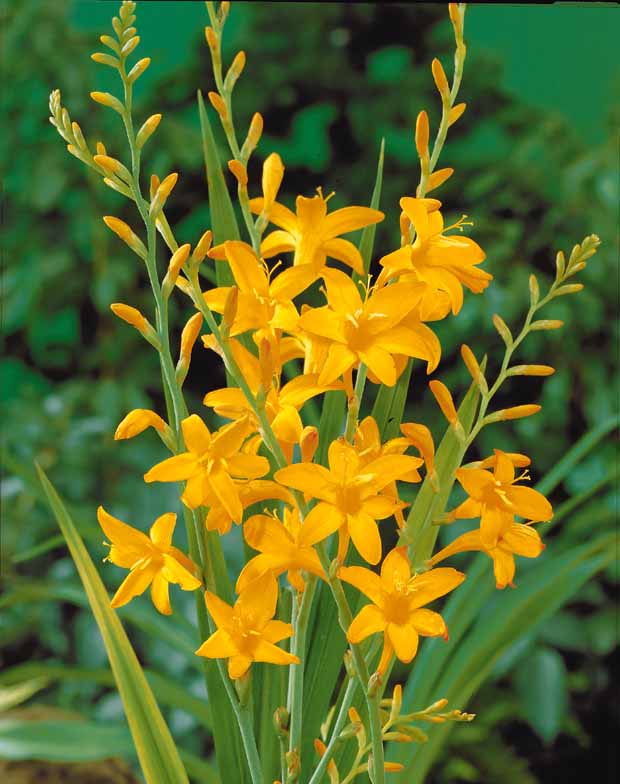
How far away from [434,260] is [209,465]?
165 millimetres

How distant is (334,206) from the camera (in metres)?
1.54

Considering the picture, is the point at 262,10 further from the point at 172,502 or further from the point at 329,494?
the point at 329,494

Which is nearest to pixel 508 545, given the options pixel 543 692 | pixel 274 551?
pixel 274 551

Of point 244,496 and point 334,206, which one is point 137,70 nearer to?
point 244,496

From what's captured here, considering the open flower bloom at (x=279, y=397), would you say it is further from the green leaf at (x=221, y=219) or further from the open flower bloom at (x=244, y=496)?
the green leaf at (x=221, y=219)

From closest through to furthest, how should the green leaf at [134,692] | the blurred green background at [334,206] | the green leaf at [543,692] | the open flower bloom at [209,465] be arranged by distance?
the open flower bloom at [209,465]
the green leaf at [134,692]
the green leaf at [543,692]
the blurred green background at [334,206]

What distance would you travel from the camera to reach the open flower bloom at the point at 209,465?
1.59ft

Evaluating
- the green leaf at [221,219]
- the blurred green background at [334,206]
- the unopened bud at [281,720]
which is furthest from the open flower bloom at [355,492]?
the blurred green background at [334,206]

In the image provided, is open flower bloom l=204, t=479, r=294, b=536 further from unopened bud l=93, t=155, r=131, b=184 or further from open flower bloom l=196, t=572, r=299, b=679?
unopened bud l=93, t=155, r=131, b=184

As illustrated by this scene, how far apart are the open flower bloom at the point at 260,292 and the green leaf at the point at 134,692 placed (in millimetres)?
192

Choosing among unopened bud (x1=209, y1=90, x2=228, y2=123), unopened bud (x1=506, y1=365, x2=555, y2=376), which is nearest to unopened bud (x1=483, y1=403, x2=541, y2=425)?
unopened bud (x1=506, y1=365, x2=555, y2=376)

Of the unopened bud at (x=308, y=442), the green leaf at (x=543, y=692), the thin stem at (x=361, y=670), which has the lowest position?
the green leaf at (x=543, y=692)

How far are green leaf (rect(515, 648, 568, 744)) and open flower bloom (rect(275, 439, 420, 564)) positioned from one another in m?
1.00

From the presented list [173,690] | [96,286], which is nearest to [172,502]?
[96,286]
